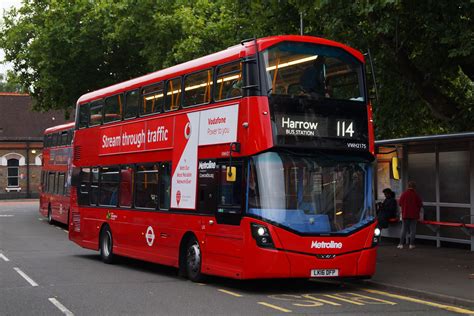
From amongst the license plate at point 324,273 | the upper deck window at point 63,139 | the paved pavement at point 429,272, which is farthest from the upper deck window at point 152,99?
the upper deck window at point 63,139

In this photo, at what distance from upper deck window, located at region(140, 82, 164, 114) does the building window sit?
55.8 meters

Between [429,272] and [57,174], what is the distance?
74.2ft

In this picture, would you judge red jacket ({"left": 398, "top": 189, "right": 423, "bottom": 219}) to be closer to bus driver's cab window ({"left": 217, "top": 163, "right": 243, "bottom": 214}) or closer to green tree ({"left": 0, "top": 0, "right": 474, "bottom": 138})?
green tree ({"left": 0, "top": 0, "right": 474, "bottom": 138})

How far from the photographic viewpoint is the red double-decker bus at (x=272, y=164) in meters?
11.8

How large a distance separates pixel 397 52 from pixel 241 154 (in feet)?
24.9

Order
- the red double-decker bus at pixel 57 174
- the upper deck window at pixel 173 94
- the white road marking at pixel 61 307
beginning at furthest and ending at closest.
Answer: the red double-decker bus at pixel 57 174, the upper deck window at pixel 173 94, the white road marking at pixel 61 307

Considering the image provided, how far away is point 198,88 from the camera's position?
13.9 m

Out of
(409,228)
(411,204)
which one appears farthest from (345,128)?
(409,228)

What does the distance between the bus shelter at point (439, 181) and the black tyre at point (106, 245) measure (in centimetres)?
683

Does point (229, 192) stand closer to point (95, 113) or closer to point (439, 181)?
point (95, 113)

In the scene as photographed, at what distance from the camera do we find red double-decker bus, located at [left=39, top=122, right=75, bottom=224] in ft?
105

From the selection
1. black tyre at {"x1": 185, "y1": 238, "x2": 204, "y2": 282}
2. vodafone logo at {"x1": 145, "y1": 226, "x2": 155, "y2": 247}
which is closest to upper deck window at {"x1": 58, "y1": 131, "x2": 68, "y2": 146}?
vodafone logo at {"x1": 145, "y1": 226, "x2": 155, "y2": 247}

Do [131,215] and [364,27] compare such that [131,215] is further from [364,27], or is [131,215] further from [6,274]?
[364,27]

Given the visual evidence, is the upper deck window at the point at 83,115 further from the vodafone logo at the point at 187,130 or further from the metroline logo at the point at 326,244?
the metroline logo at the point at 326,244
